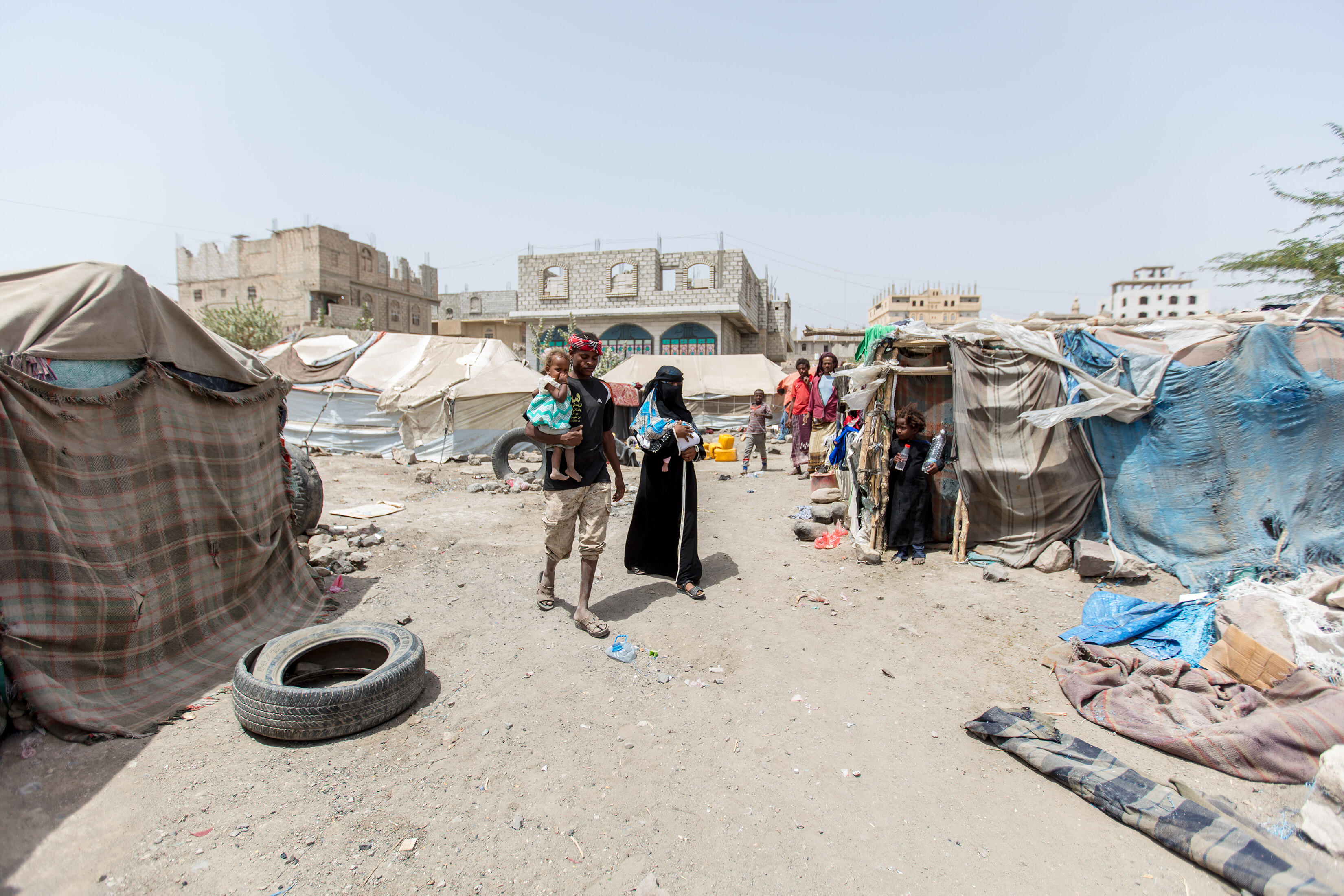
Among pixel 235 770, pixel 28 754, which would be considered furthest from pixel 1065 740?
pixel 28 754

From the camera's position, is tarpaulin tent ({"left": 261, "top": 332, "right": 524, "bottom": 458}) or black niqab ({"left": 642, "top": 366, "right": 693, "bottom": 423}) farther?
tarpaulin tent ({"left": 261, "top": 332, "right": 524, "bottom": 458})

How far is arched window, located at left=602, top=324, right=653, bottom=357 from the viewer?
32281mm

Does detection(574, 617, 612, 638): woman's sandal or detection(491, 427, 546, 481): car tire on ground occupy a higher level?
detection(491, 427, 546, 481): car tire on ground

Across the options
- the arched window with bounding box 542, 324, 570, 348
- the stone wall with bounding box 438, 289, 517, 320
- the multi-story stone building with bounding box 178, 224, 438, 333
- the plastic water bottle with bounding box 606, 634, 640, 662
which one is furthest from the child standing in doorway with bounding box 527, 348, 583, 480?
the stone wall with bounding box 438, 289, 517, 320

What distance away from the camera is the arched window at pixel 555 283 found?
32969mm

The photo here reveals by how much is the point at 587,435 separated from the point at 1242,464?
5.19 m

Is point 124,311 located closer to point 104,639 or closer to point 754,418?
point 104,639

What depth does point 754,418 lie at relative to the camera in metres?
12.0

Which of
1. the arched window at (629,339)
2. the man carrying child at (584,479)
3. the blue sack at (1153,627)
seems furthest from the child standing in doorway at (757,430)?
the arched window at (629,339)

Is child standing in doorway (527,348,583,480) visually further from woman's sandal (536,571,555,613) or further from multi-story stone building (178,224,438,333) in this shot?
multi-story stone building (178,224,438,333)

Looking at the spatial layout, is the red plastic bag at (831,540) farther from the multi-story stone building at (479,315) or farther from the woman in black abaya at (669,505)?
the multi-story stone building at (479,315)

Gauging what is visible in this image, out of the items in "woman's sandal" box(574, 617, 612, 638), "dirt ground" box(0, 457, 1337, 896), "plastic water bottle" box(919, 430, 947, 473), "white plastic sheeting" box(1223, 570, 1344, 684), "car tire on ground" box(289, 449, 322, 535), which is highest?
"plastic water bottle" box(919, 430, 947, 473)

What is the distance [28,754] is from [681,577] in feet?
12.2

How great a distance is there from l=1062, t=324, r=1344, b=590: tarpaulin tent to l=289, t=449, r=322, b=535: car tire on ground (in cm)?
738
